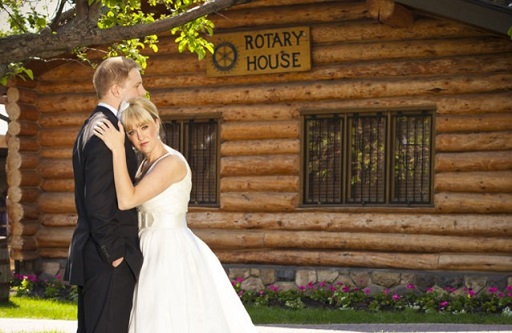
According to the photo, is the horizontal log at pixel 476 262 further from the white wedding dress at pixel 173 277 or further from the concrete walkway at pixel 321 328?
the white wedding dress at pixel 173 277

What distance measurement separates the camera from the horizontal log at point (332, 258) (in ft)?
46.5

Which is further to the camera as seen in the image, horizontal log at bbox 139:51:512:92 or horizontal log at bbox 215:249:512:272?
horizontal log at bbox 139:51:512:92

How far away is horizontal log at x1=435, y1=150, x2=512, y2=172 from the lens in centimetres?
1373

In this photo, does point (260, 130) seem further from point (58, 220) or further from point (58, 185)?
point (58, 220)

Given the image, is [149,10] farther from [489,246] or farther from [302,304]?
[489,246]

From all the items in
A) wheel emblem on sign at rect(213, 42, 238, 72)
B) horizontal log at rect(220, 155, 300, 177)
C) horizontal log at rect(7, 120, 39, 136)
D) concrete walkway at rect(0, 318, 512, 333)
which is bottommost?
concrete walkway at rect(0, 318, 512, 333)

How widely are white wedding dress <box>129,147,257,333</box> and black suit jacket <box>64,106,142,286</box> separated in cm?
34

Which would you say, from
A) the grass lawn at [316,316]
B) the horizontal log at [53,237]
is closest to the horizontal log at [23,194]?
the horizontal log at [53,237]

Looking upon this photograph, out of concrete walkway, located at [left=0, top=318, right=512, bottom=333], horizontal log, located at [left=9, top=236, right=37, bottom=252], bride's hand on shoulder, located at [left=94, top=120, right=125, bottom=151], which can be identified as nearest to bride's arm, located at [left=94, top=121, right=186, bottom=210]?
bride's hand on shoulder, located at [left=94, top=120, right=125, bottom=151]

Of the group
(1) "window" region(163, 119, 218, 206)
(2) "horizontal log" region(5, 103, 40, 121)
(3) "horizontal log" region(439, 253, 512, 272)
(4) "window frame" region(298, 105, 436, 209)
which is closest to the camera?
(3) "horizontal log" region(439, 253, 512, 272)

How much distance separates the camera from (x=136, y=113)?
6.20 meters

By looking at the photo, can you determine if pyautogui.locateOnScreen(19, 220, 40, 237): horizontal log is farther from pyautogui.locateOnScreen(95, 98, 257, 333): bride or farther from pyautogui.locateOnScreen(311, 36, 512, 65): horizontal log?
pyautogui.locateOnScreen(95, 98, 257, 333): bride

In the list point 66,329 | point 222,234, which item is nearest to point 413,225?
point 222,234

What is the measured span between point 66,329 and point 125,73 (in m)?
5.40
